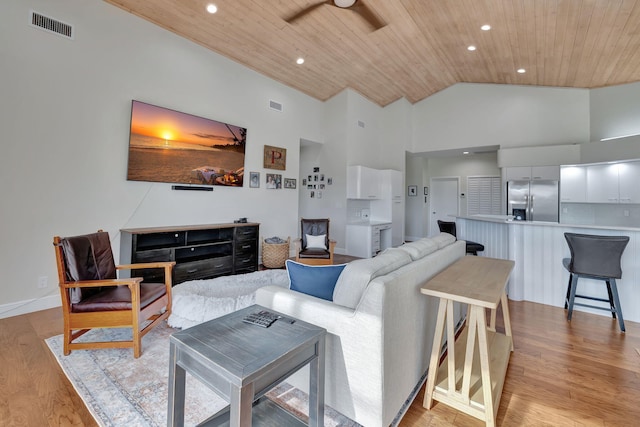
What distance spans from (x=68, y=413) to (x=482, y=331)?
2.40m

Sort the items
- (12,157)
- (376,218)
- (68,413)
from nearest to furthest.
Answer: (68,413) < (12,157) < (376,218)

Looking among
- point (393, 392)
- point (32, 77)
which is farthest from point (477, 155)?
point (32, 77)

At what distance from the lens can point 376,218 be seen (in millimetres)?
7438

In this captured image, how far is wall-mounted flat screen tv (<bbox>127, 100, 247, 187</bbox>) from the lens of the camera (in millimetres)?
3818

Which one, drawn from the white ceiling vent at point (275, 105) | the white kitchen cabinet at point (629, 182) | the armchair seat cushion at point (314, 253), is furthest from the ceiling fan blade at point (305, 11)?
the white kitchen cabinet at point (629, 182)

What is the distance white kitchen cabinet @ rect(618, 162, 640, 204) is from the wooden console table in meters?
4.63

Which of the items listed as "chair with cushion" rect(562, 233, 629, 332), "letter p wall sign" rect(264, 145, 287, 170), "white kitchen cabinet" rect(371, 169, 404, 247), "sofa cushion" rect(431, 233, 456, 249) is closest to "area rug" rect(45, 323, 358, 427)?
"sofa cushion" rect(431, 233, 456, 249)

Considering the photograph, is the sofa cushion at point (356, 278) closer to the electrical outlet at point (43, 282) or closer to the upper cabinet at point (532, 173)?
the electrical outlet at point (43, 282)

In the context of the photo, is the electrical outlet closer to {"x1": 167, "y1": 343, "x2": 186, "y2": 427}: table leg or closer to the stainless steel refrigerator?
{"x1": 167, "y1": 343, "x2": 186, "y2": 427}: table leg

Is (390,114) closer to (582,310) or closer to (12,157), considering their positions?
(582,310)

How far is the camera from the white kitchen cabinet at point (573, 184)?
5.04 metres

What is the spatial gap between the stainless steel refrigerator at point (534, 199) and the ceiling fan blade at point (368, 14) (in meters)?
4.12

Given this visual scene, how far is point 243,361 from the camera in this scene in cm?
108

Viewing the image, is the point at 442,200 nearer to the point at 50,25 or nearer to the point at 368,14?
A: the point at 368,14
